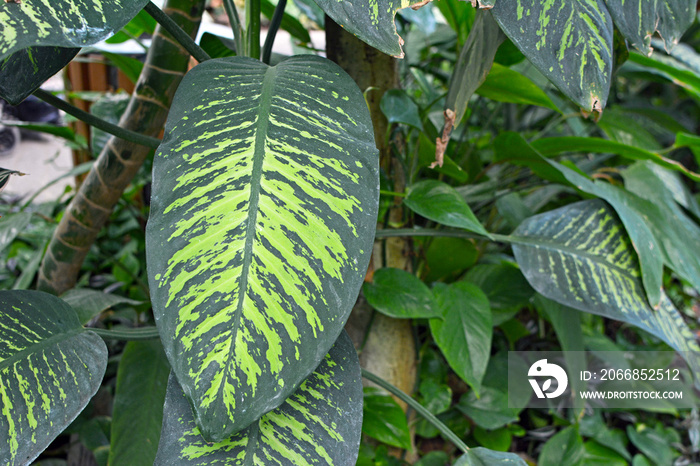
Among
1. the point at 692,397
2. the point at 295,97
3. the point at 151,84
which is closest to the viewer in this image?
the point at 295,97

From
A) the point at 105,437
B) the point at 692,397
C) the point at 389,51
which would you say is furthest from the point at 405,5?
the point at 692,397

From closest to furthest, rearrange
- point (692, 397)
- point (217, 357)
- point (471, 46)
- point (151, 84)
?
point (217, 357) < point (471, 46) < point (151, 84) < point (692, 397)

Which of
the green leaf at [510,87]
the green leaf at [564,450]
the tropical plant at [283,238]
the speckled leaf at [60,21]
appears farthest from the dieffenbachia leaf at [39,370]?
the green leaf at [564,450]

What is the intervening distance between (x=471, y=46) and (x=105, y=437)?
3.10 ft

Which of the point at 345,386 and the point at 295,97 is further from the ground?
the point at 295,97

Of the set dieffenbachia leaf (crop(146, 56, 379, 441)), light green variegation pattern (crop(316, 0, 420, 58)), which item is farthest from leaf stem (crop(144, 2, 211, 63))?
light green variegation pattern (crop(316, 0, 420, 58))

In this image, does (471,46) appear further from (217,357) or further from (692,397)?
(692,397)

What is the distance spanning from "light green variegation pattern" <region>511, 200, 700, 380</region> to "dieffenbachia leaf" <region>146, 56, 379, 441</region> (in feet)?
1.28

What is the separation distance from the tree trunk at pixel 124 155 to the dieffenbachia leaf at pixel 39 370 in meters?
0.35

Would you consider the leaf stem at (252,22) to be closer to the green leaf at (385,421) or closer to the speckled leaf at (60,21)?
the speckled leaf at (60,21)

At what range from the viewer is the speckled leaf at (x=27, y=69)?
0.46 metres

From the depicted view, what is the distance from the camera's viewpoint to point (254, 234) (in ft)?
1.25

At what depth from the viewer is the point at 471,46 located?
61cm

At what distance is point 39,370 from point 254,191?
0.93 ft
